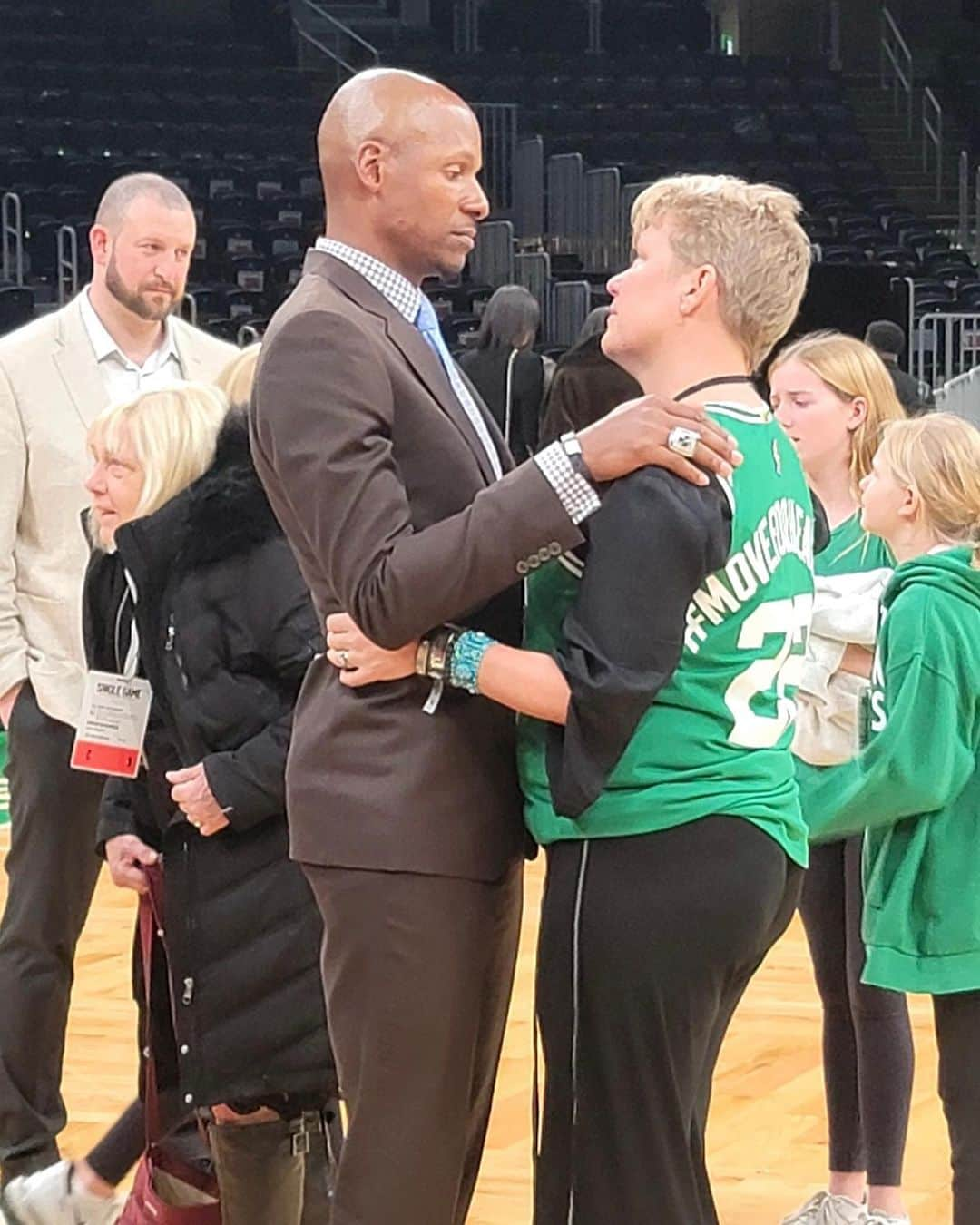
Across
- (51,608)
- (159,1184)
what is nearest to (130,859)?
(159,1184)

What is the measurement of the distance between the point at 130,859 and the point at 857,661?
3.60 ft

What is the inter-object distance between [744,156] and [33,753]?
14.5 meters

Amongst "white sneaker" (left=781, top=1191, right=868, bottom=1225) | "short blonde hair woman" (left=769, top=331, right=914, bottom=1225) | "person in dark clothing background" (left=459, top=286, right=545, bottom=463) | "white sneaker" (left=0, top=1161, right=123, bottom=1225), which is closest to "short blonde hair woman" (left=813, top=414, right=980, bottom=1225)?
"short blonde hair woman" (left=769, top=331, right=914, bottom=1225)

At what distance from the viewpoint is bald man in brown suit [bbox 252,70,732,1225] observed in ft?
6.62

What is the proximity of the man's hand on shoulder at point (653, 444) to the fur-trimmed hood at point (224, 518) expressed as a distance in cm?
84

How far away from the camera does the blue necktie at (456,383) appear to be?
87.9 inches

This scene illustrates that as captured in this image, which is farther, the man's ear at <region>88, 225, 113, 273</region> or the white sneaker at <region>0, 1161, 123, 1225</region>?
the man's ear at <region>88, 225, 113, 273</region>

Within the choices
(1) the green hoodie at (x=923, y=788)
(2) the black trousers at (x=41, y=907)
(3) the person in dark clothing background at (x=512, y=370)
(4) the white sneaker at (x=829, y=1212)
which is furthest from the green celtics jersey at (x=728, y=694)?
(3) the person in dark clothing background at (x=512, y=370)

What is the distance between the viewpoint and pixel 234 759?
2723mm

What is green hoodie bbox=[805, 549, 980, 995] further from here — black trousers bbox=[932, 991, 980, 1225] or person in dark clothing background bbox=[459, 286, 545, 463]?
person in dark clothing background bbox=[459, 286, 545, 463]

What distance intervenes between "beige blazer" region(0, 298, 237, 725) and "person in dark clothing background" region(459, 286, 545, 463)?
560 cm

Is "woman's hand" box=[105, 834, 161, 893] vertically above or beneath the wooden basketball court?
above

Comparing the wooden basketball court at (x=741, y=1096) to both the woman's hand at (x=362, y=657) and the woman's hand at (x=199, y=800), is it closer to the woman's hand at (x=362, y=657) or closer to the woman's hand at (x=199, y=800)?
the woman's hand at (x=199, y=800)

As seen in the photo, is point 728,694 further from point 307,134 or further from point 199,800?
point 307,134
